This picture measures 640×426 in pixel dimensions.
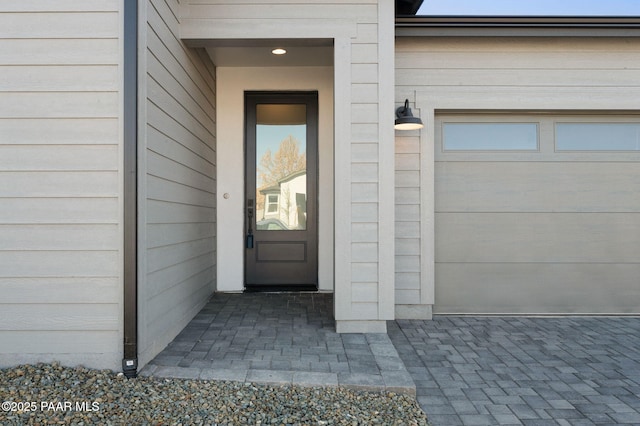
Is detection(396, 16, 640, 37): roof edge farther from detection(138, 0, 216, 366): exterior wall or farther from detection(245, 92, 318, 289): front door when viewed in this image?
detection(138, 0, 216, 366): exterior wall

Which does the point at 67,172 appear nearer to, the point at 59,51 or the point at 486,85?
the point at 59,51

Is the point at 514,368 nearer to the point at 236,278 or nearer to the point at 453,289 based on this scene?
the point at 453,289

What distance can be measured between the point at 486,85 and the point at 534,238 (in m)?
1.55

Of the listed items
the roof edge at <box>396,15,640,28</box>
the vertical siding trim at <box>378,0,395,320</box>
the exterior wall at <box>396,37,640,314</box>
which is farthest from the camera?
the exterior wall at <box>396,37,640,314</box>

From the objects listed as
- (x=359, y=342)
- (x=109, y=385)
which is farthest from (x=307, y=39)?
(x=109, y=385)

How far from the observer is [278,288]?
4.75 metres

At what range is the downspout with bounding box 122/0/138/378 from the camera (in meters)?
2.39

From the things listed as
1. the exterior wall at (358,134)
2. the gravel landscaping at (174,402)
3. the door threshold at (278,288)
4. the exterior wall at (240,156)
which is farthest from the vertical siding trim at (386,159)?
the door threshold at (278,288)

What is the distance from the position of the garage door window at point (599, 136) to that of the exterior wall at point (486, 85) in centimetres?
18

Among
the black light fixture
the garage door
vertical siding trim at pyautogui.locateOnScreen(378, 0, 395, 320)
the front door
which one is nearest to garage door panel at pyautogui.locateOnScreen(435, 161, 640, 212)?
the garage door

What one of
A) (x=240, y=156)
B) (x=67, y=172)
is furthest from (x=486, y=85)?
(x=67, y=172)

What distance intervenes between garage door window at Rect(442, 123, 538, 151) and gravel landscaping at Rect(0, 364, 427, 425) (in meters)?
2.57

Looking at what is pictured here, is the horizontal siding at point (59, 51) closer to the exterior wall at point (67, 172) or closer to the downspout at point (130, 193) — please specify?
the exterior wall at point (67, 172)

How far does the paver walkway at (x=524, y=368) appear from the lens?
2.18m
